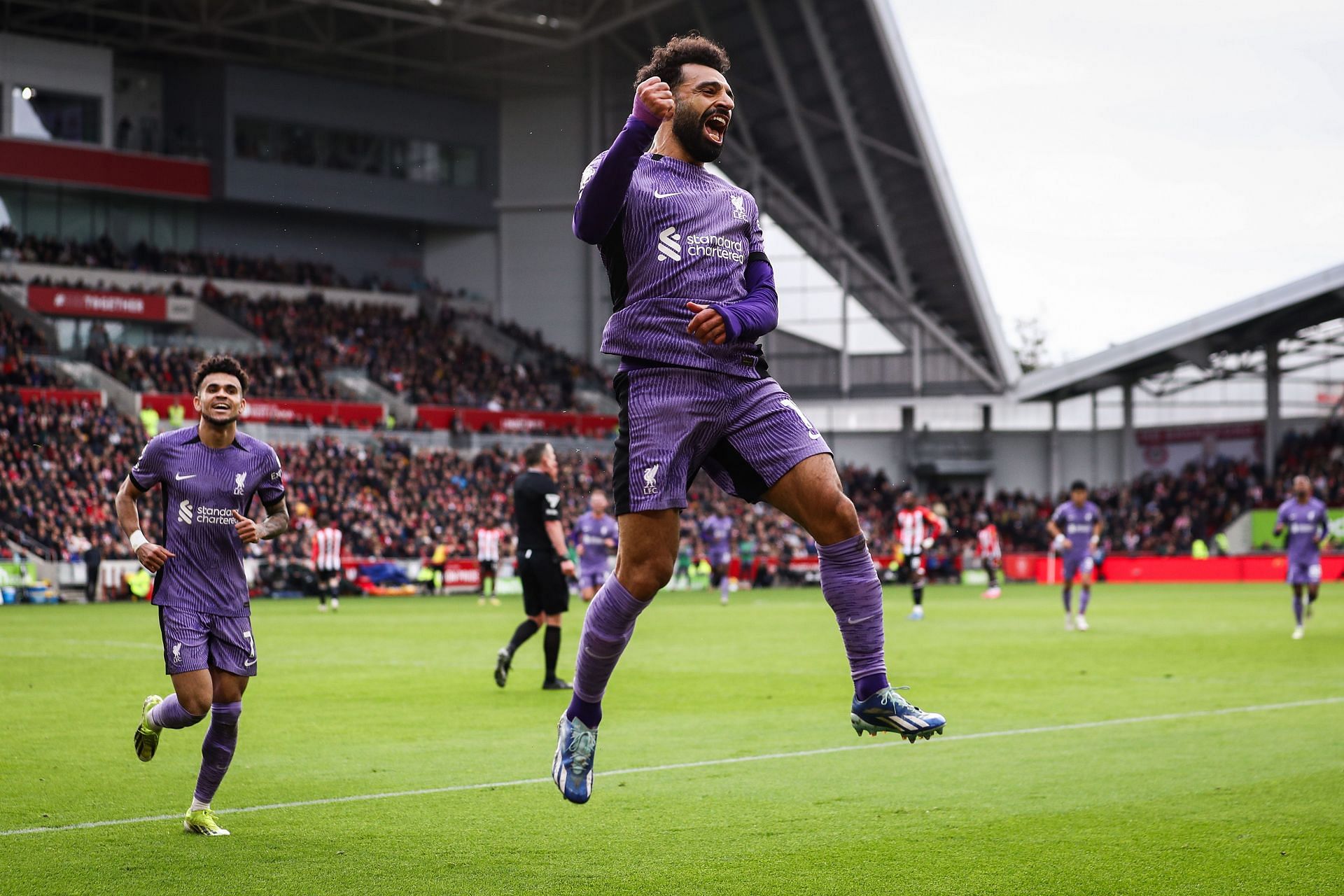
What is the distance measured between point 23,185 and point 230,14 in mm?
9498

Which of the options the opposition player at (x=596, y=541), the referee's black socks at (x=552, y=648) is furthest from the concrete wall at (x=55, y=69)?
the referee's black socks at (x=552, y=648)

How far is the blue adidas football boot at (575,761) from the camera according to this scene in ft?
18.9

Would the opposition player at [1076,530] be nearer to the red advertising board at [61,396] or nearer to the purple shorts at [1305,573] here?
the purple shorts at [1305,573]

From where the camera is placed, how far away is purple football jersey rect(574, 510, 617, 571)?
22.2 meters

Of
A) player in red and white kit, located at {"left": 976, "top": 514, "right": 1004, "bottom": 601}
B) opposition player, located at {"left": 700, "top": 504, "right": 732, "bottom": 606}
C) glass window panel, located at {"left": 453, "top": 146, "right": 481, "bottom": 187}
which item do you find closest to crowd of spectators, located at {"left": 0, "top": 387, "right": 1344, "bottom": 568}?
opposition player, located at {"left": 700, "top": 504, "right": 732, "bottom": 606}

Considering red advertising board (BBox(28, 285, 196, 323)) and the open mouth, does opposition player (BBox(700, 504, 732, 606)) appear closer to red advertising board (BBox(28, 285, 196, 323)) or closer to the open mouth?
red advertising board (BBox(28, 285, 196, 323))

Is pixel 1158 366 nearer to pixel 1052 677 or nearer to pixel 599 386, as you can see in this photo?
pixel 599 386

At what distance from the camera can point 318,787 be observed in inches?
364

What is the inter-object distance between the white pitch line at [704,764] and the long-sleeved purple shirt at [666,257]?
13.3 ft

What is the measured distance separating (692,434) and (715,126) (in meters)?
Answer: 1.23

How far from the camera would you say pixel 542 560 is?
1588cm

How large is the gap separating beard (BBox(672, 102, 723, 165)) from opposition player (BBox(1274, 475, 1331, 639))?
19.2 metres

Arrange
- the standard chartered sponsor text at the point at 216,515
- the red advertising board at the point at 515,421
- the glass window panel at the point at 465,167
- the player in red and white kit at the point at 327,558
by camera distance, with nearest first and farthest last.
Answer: the standard chartered sponsor text at the point at 216,515 → the player in red and white kit at the point at 327,558 → the red advertising board at the point at 515,421 → the glass window panel at the point at 465,167

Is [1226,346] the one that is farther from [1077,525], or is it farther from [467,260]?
[1077,525]
